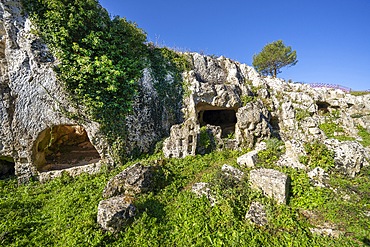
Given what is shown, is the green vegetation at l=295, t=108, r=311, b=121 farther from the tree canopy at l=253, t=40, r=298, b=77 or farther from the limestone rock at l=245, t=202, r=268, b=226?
the tree canopy at l=253, t=40, r=298, b=77

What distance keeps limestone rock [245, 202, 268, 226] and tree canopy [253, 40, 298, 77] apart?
29465 mm

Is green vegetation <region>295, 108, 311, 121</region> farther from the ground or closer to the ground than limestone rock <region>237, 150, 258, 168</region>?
farther from the ground

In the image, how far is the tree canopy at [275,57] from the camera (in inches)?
1100

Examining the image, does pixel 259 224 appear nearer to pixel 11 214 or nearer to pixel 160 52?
pixel 11 214

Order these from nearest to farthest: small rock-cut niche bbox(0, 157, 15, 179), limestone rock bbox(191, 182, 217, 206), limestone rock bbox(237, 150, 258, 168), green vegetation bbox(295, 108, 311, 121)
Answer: limestone rock bbox(191, 182, 217, 206) → limestone rock bbox(237, 150, 258, 168) → small rock-cut niche bbox(0, 157, 15, 179) → green vegetation bbox(295, 108, 311, 121)

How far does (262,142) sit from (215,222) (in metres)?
7.07

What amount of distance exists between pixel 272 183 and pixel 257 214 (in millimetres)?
1503

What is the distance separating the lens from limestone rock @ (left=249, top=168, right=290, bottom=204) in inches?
255

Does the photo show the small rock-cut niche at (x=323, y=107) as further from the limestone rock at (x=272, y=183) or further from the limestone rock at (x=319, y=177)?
the limestone rock at (x=272, y=183)

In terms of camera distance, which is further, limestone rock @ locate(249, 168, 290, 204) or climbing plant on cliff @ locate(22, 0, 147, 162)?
climbing plant on cliff @ locate(22, 0, 147, 162)

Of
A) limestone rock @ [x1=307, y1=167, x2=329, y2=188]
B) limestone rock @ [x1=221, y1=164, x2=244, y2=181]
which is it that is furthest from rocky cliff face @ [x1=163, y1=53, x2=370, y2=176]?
limestone rock @ [x1=221, y1=164, x2=244, y2=181]

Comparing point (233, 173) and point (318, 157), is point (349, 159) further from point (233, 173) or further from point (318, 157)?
point (233, 173)

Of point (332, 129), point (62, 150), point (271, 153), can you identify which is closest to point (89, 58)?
point (62, 150)

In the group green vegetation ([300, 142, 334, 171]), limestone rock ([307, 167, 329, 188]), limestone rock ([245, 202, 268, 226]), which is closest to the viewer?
limestone rock ([245, 202, 268, 226])
